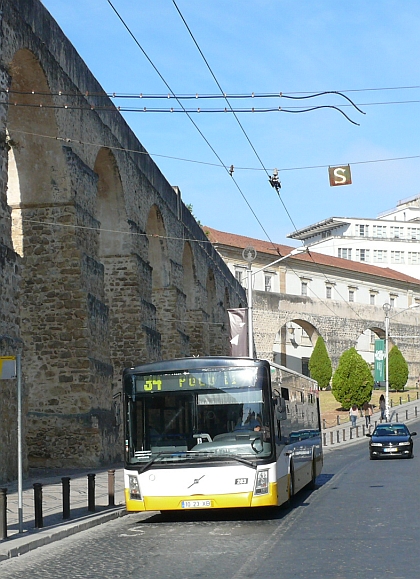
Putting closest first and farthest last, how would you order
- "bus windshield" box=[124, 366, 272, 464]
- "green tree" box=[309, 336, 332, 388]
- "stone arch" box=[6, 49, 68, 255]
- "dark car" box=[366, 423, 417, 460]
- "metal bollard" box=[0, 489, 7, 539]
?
"metal bollard" box=[0, 489, 7, 539] < "bus windshield" box=[124, 366, 272, 464] < "stone arch" box=[6, 49, 68, 255] < "dark car" box=[366, 423, 417, 460] < "green tree" box=[309, 336, 332, 388]

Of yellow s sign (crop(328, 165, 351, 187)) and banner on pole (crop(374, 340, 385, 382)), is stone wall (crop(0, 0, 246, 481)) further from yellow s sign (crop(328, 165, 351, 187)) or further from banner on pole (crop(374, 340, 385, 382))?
banner on pole (crop(374, 340, 385, 382))

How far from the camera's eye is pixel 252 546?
1047cm

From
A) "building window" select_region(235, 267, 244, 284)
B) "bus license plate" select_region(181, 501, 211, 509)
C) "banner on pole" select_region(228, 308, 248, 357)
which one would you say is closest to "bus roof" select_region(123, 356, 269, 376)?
"bus license plate" select_region(181, 501, 211, 509)

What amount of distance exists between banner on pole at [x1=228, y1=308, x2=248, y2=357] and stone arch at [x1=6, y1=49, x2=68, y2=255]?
417 inches

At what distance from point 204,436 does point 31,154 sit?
1189cm

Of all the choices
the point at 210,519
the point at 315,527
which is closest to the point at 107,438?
the point at 210,519

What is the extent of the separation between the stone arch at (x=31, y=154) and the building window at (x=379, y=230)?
82.4 meters

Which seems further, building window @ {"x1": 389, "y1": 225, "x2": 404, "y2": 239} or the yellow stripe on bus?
building window @ {"x1": 389, "y1": 225, "x2": 404, "y2": 239}

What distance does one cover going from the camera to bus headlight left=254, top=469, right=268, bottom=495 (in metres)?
12.9

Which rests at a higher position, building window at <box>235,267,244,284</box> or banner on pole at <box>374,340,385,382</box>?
building window at <box>235,267,244,284</box>

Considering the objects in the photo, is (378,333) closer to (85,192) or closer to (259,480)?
(85,192)

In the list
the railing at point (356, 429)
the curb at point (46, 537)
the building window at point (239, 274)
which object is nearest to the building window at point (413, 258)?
the building window at point (239, 274)

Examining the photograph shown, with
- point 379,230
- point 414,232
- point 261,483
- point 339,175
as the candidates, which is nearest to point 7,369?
point 261,483

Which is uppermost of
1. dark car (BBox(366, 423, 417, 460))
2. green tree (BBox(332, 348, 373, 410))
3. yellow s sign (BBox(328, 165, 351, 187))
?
yellow s sign (BBox(328, 165, 351, 187))
